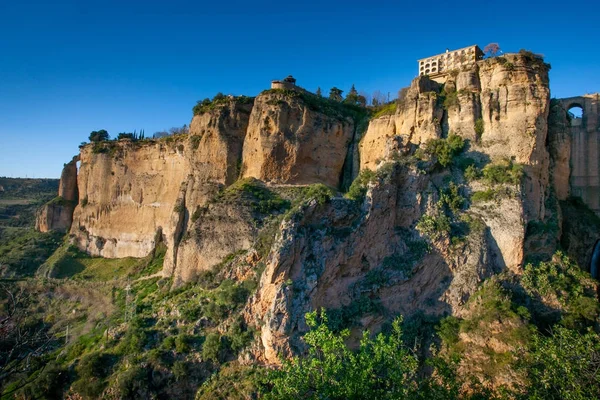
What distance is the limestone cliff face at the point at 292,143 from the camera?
29.6 metres

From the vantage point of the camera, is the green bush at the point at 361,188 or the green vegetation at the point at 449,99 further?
the green vegetation at the point at 449,99

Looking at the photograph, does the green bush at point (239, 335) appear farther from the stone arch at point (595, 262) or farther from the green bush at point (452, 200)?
the stone arch at point (595, 262)

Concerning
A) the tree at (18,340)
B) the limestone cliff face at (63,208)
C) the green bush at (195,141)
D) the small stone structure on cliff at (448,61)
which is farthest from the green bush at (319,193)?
the limestone cliff face at (63,208)

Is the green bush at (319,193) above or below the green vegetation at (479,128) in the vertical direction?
below

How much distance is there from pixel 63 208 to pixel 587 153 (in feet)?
152

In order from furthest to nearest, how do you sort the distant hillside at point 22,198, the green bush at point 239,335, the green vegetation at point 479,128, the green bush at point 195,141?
1. the distant hillside at point 22,198
2. the green bush at point 195,141
3. the green vegetation at point 479,128
4. the green bush at point 239,335

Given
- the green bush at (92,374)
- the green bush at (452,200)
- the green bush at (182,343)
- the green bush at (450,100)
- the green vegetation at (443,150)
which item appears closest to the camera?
the green bush at (92,374)

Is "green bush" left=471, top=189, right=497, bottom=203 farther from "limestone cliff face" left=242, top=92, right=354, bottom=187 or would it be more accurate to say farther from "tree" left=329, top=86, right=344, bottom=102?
"tree" left=329, top=86, right=344, bottom=102

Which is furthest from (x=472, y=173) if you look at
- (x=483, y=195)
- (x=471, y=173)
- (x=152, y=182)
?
(x=152, y=182)

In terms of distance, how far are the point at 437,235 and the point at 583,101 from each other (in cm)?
1722

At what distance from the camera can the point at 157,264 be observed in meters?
33.9

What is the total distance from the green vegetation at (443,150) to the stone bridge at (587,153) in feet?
33.8

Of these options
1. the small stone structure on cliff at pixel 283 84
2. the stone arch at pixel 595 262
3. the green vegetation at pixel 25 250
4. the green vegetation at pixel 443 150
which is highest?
the small stone structure on cliff at pixel 283 84

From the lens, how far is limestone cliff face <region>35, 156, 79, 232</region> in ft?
145
